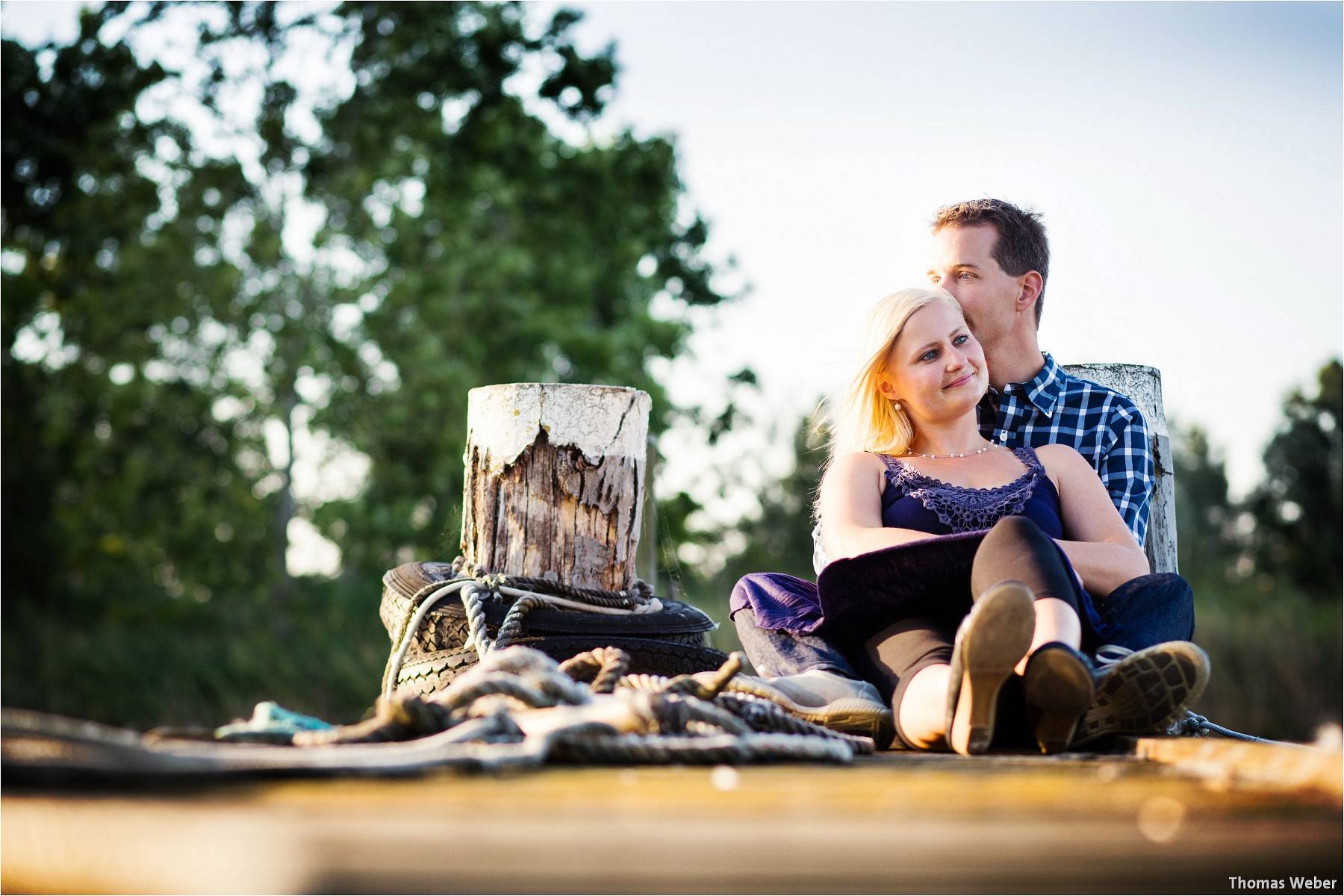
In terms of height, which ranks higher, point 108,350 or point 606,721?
point 108,350

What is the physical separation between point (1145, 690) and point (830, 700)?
69cm

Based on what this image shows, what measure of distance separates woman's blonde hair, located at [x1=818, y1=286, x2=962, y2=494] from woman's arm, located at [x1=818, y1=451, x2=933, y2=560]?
87 millimetres

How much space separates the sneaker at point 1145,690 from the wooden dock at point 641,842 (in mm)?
797

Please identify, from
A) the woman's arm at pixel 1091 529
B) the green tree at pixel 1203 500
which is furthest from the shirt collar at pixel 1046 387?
the green tree at pixel 1203 500

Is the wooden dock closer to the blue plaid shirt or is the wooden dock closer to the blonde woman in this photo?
the blonde woman

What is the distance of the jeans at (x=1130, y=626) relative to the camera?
2.78 metres

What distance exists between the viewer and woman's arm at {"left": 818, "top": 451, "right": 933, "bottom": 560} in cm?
294

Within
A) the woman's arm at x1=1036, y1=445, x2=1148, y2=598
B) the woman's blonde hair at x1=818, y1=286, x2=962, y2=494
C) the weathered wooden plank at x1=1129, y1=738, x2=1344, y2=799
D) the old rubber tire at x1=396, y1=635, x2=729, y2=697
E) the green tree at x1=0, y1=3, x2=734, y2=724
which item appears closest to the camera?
the weathered wooden plank at x1=1129, y1=738, x2=1344, y2=799

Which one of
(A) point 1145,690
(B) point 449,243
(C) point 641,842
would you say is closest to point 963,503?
(A) point 1145,690

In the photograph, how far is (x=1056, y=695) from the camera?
2.28m

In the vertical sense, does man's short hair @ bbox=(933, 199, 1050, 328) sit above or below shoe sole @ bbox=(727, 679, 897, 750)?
above

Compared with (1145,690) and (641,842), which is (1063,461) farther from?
(641,842)

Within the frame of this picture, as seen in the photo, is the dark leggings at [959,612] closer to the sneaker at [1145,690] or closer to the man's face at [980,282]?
the sneaker at [1145,690]

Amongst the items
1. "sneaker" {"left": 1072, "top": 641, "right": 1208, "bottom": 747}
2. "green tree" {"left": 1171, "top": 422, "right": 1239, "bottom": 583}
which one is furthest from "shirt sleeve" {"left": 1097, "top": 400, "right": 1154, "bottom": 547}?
"green tree" {"left": 1171, "top": 422, "right": 1239, "bottom": 583}
